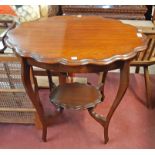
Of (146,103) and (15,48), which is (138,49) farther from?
(146,103)

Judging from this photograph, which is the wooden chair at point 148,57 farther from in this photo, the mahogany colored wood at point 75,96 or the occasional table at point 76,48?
the mahogany colored wood at point 75,96

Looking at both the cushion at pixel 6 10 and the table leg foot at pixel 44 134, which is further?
the cushion at pixel 6 10

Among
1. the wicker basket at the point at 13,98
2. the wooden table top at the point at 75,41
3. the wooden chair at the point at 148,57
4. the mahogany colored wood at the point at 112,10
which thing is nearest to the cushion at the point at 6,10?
the mahogany colored wood at the point at 112,10

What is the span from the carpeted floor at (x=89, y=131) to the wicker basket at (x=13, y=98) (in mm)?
92

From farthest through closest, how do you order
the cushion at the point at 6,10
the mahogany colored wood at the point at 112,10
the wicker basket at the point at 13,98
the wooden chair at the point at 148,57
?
the mahogany colored wood at the point at 112,10 → the cushion at the point at 6,10 → the wooden chair at the point at 148,57 → the wicker basket at the point at 13,98

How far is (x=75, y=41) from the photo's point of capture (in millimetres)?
1167

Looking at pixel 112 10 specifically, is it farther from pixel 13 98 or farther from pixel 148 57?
pixel 13 98

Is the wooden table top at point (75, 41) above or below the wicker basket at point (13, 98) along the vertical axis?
above

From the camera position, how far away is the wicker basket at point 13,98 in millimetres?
1362

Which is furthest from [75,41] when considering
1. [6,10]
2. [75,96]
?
[6,10]

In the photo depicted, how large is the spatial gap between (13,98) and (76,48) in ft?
2.03

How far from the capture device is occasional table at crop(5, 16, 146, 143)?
104 cm

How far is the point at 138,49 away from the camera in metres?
1.10
